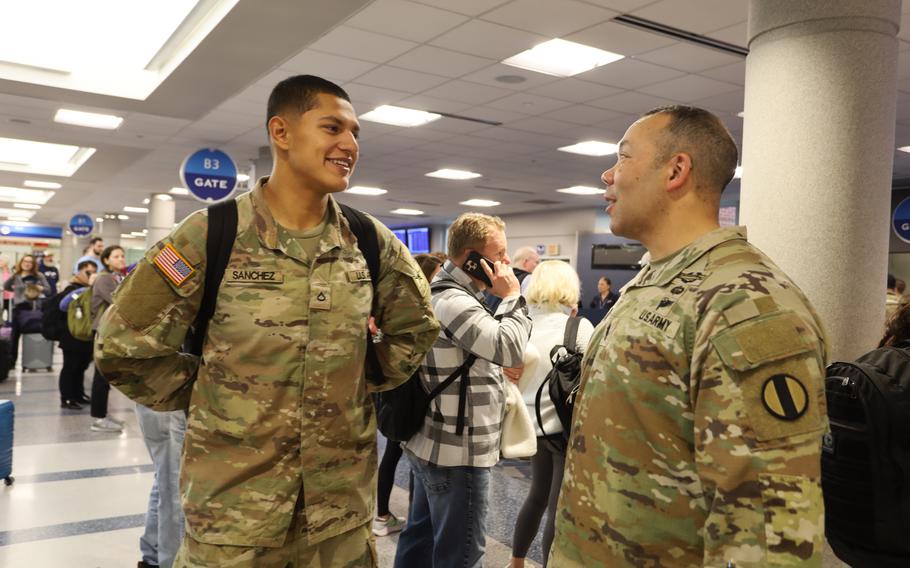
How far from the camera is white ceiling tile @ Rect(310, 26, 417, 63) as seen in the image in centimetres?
563

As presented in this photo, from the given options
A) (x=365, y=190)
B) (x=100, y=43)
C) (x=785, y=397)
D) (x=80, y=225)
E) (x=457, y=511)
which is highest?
(x=100, y=43)

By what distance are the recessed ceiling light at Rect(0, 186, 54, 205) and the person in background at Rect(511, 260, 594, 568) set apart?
19037 millimetres

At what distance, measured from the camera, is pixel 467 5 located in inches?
194

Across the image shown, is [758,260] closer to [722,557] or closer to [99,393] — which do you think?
[722,557]

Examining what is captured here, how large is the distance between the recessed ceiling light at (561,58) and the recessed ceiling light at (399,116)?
6.87ft

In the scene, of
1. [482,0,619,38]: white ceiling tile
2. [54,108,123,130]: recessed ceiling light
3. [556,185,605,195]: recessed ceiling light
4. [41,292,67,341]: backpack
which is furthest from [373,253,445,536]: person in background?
[556,185,605,195]: recessed ceiling light

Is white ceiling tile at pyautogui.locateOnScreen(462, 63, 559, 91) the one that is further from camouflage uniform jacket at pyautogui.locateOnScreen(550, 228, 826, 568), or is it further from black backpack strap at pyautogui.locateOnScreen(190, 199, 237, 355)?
camouflage uniform jacket at pyautogui.locateOnScreen(550, 228, 826, 568)

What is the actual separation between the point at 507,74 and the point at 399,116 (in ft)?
7.11

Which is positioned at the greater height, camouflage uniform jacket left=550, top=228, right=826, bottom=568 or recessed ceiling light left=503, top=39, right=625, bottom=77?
recessed ceiling light left=503, top=39, right=625, bottom=77

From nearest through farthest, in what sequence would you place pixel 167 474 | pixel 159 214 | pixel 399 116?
1. pixel 167 474
2. pixel 399 116
3. pixel 159 214

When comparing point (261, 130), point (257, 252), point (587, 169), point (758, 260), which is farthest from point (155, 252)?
point (587, 169)

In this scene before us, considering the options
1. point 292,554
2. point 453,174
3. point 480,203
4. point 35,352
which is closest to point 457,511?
point 292,554

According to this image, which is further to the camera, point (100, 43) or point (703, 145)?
point (100, 43)

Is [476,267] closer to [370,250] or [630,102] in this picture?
[370,250]
